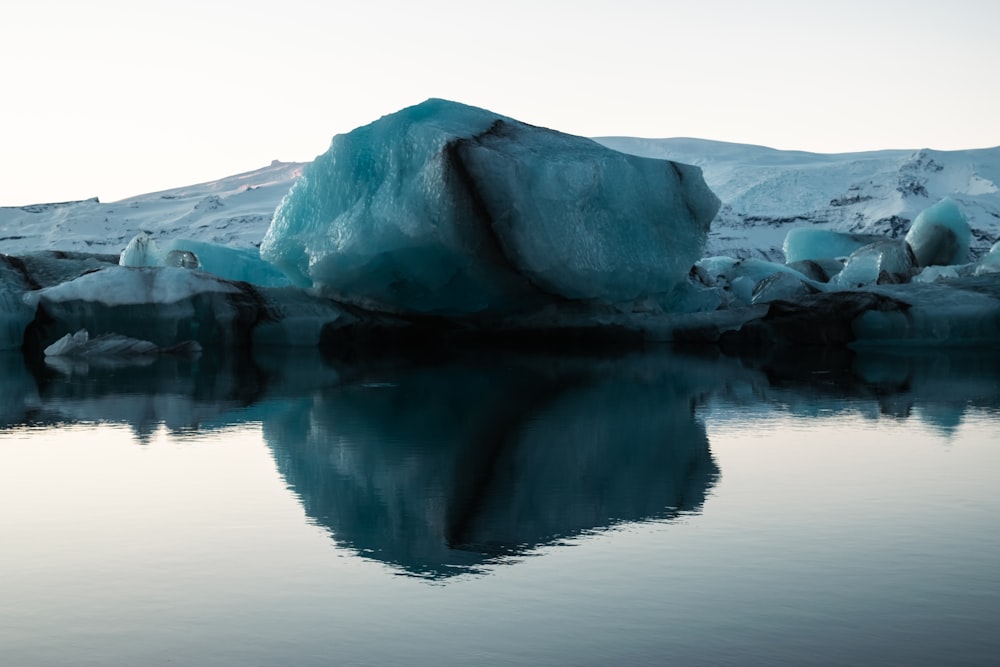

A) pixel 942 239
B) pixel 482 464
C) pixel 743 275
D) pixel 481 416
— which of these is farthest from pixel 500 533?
pixel 942 239

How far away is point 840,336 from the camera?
11.7m

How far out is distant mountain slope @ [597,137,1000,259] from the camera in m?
30.1

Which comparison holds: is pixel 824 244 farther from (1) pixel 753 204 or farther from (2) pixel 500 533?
(2) pixel 500 533

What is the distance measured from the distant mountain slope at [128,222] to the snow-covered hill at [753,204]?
4 centimetres

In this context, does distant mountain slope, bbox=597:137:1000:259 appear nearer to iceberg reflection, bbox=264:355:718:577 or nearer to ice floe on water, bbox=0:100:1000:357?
ice floe on water, bbox=0:100:1000:357

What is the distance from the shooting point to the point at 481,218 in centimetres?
1045

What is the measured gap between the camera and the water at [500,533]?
1.96 metres

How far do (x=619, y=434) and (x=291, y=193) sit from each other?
299 inches

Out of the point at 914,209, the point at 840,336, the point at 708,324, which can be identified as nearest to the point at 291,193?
the point at 708,324

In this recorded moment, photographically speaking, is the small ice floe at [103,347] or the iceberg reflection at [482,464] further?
the small ice floe at [103,347]

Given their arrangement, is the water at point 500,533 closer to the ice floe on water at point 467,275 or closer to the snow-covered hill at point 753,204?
the ice floe on water at point 467,275

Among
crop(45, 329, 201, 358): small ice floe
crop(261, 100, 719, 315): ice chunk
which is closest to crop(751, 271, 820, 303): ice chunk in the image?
crop(261, 100, 719, 315): ice chunk

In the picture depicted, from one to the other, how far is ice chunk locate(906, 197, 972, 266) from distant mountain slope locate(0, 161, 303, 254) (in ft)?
73.5

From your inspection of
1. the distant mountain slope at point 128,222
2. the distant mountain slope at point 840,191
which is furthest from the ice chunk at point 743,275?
the distant mountain slope at point 128,222
